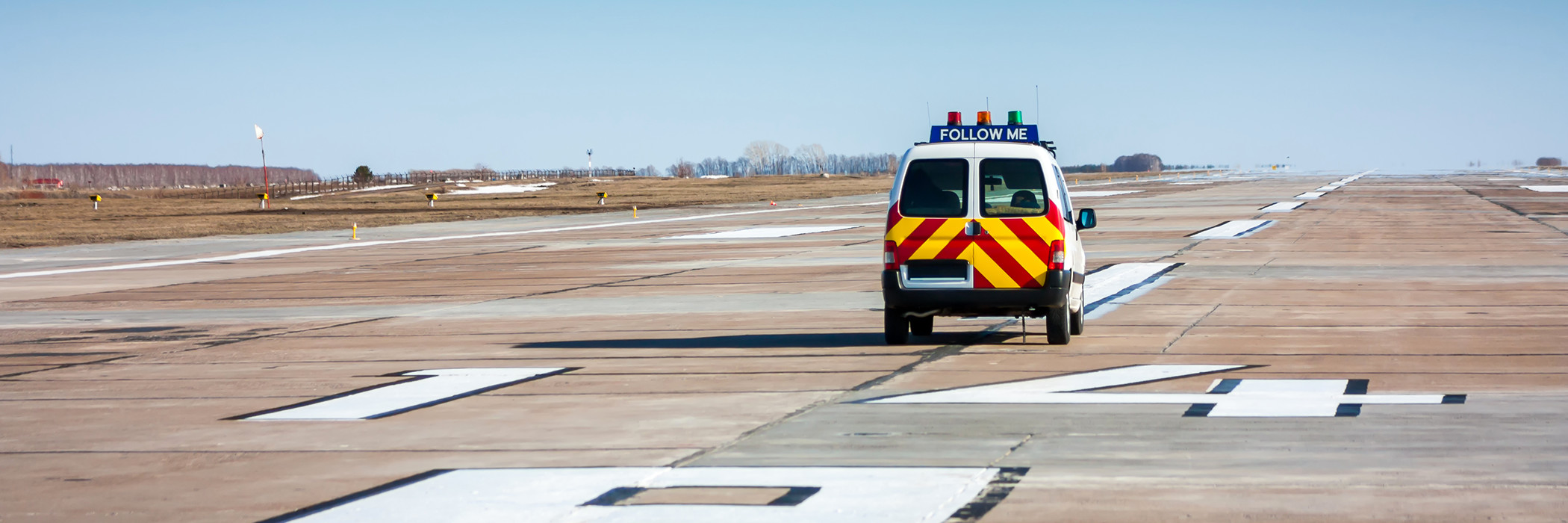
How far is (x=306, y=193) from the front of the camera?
121 meters

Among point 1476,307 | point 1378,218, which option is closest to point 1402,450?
point 1476,307

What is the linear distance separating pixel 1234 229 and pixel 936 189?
2624 centimetres

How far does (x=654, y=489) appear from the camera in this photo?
740 centimetres

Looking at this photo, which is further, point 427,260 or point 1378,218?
point 1378,218

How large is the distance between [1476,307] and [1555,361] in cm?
493

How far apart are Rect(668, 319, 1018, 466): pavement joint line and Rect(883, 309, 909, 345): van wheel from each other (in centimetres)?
36

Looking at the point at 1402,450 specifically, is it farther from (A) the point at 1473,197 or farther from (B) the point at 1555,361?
(A) the point at 1473,197

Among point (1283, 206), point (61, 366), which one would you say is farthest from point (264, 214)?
point (61, 366)

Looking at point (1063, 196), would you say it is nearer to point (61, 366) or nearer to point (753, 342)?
point (753, 342)

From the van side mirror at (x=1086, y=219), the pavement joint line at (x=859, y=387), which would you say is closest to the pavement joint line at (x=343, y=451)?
the pavement joint line at (x=859, y=387)

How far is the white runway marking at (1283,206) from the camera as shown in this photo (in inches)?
2010

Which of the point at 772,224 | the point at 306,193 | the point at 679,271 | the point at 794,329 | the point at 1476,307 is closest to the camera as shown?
the point at 794,329

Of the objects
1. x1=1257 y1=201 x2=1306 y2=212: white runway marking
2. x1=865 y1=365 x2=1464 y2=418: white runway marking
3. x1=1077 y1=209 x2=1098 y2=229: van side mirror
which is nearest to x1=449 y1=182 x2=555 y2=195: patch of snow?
x1=1257 y1=201 x2=1306 y2=212: white runway marking

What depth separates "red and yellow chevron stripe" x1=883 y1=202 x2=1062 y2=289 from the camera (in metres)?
12.8
